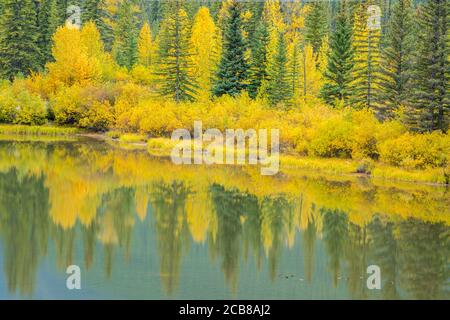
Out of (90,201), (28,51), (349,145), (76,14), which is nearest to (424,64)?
(349,145)

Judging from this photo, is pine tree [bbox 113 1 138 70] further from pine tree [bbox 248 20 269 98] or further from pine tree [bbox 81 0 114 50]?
pine tree [bbox 248 20 269 98]

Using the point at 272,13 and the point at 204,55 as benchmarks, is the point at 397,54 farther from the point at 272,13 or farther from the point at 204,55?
the point at 272,13

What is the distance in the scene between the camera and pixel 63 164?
4594 cm

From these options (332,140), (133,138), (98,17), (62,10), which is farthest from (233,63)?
(98,17)

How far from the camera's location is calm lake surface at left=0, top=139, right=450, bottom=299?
20.8m

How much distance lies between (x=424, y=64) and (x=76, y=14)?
195 feet

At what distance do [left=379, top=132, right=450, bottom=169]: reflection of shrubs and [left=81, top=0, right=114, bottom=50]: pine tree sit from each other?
61.5 meters

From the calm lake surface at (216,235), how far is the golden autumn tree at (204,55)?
3176cm

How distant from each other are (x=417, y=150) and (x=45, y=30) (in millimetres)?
57883

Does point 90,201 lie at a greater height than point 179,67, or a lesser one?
lesser

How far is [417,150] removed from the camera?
4103 centimetres

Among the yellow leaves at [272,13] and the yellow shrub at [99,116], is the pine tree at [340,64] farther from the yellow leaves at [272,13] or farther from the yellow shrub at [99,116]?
the yellow leaves at [272,13]
